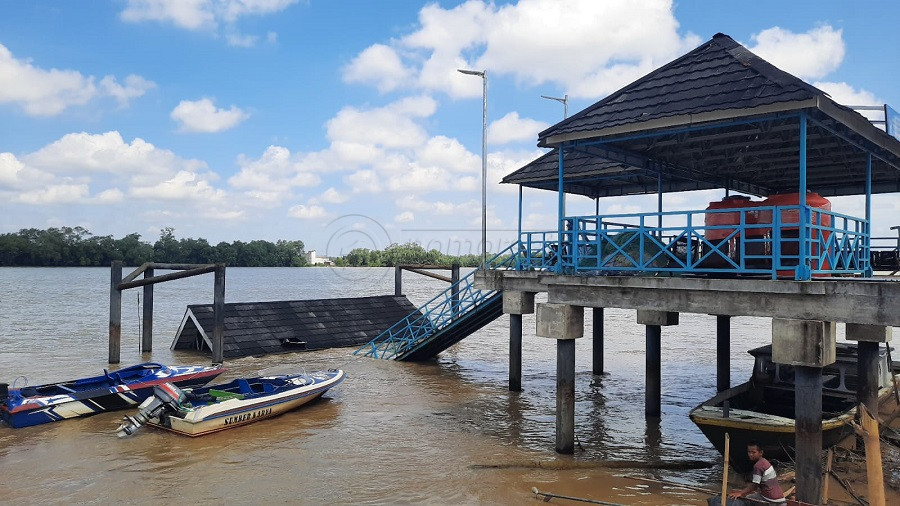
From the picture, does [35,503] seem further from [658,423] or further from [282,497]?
[658,423]

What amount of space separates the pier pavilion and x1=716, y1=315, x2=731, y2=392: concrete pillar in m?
2.79

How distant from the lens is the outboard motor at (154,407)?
13.0m

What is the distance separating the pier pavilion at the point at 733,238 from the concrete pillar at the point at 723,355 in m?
2.79

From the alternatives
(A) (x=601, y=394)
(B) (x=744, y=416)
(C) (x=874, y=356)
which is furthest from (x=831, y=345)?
(A) (x=601, y=394)

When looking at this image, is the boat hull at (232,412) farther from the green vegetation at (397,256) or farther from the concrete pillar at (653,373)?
the green vegetation at (397,256)

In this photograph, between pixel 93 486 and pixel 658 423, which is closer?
pixel 93 486

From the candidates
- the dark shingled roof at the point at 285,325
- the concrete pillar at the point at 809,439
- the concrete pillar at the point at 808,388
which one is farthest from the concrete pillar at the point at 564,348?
the dark shingled roof at the point at 285,325

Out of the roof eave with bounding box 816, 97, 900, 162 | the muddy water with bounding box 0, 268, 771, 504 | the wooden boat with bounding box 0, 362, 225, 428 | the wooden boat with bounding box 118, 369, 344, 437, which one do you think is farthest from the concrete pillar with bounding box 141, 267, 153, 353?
the roof eave with bounding box 816, 97, 900, 162

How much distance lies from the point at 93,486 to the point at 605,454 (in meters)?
9.08

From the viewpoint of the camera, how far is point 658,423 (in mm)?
14539

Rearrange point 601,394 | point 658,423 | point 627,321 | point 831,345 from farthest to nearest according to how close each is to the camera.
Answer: point 627,321, point 601,394, point 658,423, point 831,345

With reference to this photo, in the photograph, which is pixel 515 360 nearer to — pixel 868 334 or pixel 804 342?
pixel 868 334

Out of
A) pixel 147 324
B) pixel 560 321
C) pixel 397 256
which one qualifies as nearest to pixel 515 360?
pixel 560 321

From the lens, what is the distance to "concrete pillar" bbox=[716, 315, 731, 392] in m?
16.8
